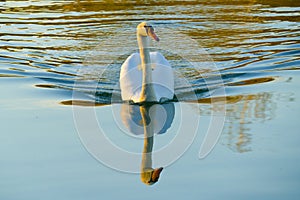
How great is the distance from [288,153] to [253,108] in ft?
5.22

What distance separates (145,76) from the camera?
26.8 feet

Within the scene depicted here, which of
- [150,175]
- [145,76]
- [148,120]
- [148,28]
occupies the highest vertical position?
[148,28]

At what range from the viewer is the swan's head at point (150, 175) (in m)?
5.92

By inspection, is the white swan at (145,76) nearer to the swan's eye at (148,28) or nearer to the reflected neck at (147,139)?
the swan's eye at (148,28)

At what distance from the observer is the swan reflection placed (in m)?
6.88

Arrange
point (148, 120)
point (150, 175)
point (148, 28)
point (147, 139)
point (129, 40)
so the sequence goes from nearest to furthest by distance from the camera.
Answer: point (150, 175) < point (147, 139) < point (148, 120) < point (148, 28) < point (129, 40)

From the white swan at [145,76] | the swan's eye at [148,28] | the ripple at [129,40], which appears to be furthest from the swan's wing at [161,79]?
the swan's eye at [148,28]

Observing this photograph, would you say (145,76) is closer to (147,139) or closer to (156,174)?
(147,139)

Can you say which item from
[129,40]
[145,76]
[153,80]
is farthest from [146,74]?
[129,40]

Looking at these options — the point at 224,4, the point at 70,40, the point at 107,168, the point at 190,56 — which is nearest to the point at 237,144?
the point at 107,168

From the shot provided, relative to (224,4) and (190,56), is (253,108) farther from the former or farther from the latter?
(224,4)

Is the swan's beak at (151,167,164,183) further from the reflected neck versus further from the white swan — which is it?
the white swan

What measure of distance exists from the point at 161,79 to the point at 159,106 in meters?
0.45

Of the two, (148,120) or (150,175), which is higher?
(148,120)
